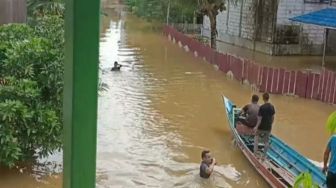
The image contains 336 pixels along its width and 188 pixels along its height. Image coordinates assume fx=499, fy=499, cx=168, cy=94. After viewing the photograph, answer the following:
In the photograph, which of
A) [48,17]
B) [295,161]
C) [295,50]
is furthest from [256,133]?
[295,50]

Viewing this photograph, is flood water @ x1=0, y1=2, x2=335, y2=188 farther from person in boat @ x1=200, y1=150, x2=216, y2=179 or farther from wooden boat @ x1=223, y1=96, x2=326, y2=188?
wooden boat @ x1=223, y1=96, x2=326, y2=188

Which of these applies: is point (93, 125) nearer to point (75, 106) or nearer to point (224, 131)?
point (75, 106)

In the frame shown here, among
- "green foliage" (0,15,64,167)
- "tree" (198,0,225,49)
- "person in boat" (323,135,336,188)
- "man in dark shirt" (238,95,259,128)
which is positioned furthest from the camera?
"tree" (198,0,225,49)

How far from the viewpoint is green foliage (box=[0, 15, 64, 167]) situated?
8.09 metres

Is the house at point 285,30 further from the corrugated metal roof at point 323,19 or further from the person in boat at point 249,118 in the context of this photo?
the person in boat at point 249,118

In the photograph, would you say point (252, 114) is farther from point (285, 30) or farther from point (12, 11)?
point (285, 30)

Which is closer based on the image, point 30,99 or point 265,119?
point 30,99

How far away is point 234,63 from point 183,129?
23.9 ft

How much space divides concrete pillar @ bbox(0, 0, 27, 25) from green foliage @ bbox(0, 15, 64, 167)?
7.94 feet

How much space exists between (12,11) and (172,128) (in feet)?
16.4

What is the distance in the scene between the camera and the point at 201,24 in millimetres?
36812

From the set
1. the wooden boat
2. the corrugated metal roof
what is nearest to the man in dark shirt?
the wooden boat

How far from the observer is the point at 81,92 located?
4.17ft

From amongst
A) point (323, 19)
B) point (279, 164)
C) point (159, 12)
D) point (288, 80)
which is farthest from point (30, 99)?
point (159, 12)
